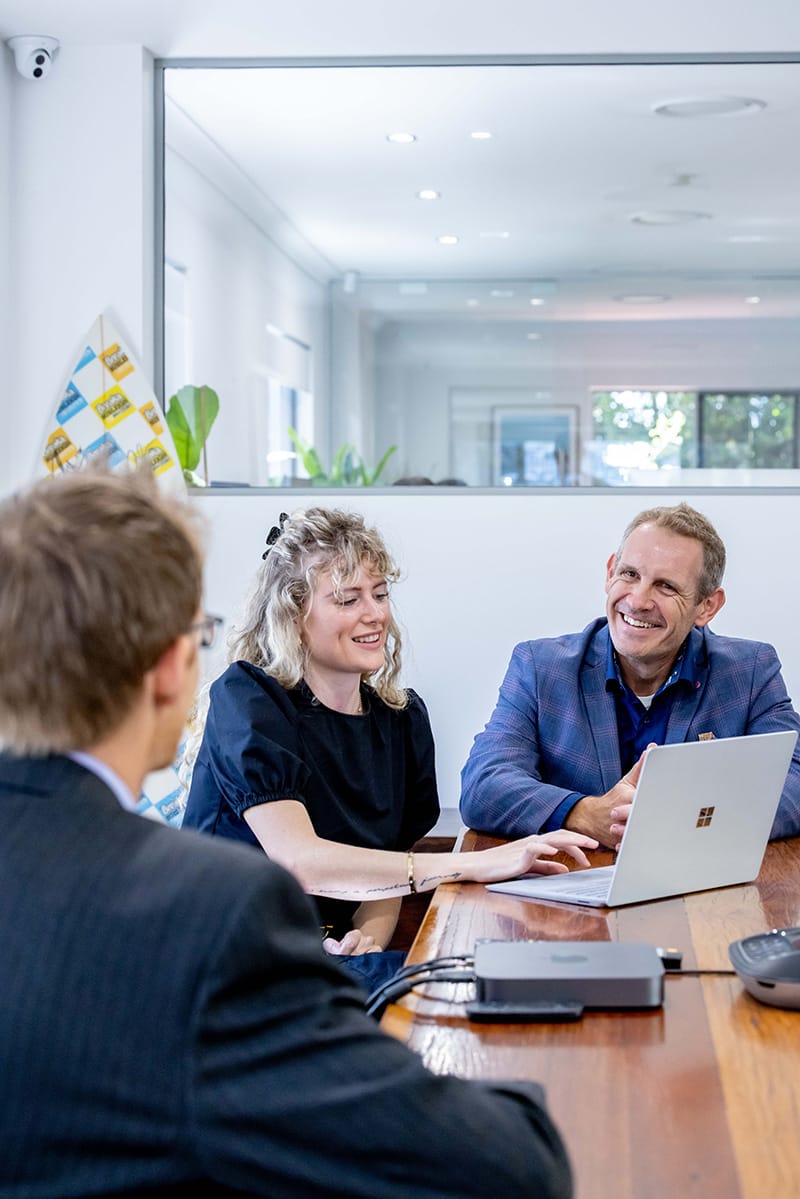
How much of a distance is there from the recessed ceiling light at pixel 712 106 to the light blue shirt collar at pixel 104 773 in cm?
356

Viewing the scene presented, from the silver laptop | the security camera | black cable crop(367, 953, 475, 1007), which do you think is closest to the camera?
black cable crop(367, 953, 475, 1007)

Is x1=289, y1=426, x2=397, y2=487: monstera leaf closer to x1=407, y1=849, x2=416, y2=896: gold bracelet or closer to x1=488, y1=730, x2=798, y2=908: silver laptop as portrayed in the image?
x1=407, y1=849, x2=416, y2=896: gold bracelet

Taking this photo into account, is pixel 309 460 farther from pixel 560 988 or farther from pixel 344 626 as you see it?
pixel 560 988

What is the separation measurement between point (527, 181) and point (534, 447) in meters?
0.80

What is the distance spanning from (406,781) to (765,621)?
1773mm

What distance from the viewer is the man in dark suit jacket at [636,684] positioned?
2549 mm

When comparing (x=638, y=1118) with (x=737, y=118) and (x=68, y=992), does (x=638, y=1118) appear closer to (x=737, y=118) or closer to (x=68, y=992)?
(x=68, y=992)

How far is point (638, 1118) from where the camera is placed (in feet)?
3.68

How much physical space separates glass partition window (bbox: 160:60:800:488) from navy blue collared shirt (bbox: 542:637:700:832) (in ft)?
5.08

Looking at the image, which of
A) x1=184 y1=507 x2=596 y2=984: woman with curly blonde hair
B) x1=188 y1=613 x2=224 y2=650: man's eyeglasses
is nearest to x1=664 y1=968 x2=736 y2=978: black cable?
x1=184 y1=507 x2=596 y2=984: woman with curly blonde hair

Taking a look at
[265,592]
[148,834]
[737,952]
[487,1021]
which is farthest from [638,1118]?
[265,592]

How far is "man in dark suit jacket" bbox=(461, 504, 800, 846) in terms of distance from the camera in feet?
8.36

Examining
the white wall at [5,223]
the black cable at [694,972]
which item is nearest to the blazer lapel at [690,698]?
the black cable at [694,972]

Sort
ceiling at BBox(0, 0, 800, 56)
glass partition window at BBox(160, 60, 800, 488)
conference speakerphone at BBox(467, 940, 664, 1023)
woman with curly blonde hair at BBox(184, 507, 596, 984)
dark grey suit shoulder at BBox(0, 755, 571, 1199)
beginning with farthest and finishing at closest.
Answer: glass partition window at BBox(160, 60, 800, 488) < ceiling at BBox(0, 0, 800, 56) < woman with curly blonde hair at BBox(184, 507, 596, 984) < conference speakerphone at BBox(467, 940, 664, 1023) < dark grey suit shoulder at BBox(0, 755, 571, 1199)
